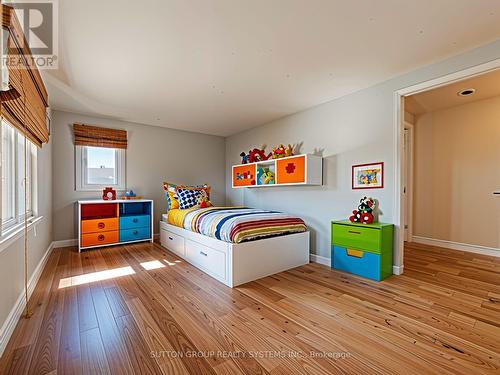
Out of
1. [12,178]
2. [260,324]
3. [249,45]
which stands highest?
[249,45]

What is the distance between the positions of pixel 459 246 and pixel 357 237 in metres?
2.36

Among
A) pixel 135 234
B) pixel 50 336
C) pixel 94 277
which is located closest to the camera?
pixel 50 336

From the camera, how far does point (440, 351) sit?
1.45 m

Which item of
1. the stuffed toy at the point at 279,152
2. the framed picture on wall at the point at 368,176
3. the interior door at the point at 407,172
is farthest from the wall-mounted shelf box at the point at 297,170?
the interior door at the point at 407,172

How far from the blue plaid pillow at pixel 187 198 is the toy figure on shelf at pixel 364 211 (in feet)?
8.09

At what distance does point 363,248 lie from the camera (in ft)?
8.59

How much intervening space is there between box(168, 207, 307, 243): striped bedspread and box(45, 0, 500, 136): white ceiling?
1.55 meters

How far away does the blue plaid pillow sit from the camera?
3988mm

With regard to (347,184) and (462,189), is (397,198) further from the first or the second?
(462,189)

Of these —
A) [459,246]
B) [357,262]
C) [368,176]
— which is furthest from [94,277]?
[459,246]

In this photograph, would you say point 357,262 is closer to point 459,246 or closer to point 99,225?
point 459,246

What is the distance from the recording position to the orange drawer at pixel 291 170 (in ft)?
10.5

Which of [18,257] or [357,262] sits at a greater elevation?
[18,257]

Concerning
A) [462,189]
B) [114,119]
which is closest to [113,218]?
[114,119]
